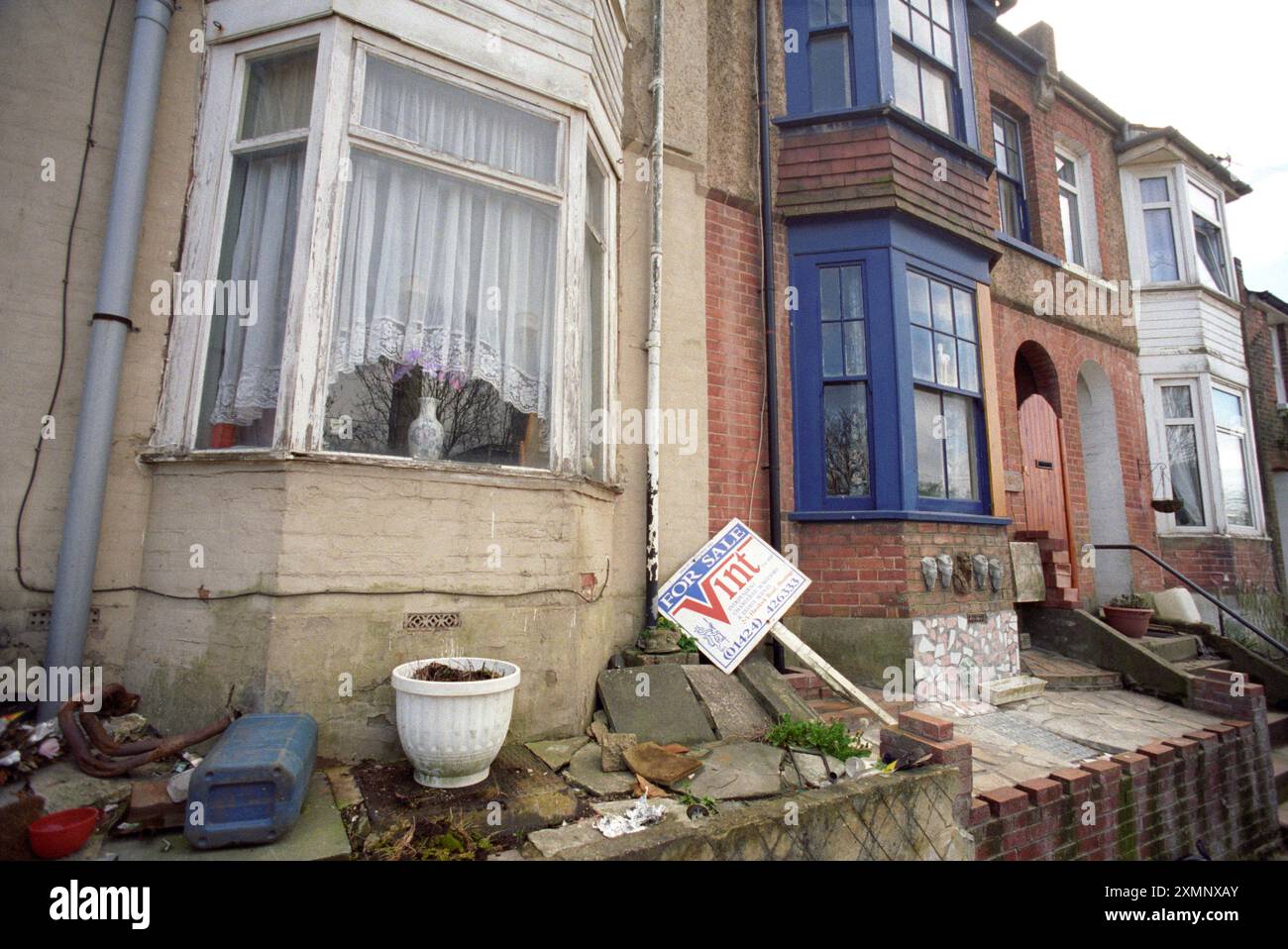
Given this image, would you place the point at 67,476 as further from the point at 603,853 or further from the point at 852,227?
the point at 852,227

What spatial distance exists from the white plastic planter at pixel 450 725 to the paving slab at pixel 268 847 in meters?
0.42

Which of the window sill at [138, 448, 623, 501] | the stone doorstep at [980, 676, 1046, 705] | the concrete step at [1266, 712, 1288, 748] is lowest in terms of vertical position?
the concrete step at [1266, 712, 1288, 748]

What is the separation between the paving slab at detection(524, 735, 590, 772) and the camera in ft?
10.5

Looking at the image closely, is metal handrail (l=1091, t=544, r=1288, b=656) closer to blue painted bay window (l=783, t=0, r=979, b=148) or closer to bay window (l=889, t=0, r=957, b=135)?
blue painted bay window (l=783, t=0, r=979, b=148)

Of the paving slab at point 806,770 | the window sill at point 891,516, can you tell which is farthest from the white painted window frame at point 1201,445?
the paving slab at point 806,770

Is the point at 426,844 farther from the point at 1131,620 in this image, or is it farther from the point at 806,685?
the point at 1131,620

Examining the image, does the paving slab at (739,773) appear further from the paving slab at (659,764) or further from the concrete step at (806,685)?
the concrete step at (806,685)

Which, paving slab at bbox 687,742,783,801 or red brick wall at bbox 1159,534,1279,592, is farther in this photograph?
red brick wall at bbox 1159,534,1279,592

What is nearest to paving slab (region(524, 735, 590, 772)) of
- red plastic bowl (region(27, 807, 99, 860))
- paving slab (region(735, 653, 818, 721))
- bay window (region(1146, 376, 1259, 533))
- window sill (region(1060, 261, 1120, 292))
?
paving slab (region(735, 653, 818, 721))

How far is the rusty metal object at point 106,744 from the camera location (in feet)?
8.84

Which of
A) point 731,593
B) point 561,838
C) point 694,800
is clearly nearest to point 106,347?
point 561,838

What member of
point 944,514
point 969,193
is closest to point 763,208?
point 969,193

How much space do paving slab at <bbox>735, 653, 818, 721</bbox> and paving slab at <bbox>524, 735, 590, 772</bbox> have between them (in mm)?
1204

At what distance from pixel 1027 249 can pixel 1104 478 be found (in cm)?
351
